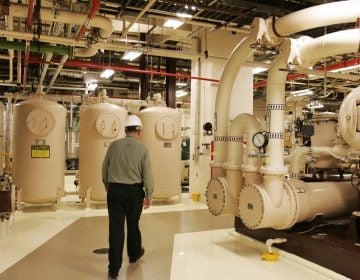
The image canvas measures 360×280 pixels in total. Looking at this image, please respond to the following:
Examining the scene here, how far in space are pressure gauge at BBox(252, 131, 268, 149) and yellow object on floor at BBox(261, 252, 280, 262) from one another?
3.77 feet

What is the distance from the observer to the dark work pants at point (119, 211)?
3435mm

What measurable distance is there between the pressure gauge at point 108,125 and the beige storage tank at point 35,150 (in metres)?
0.69

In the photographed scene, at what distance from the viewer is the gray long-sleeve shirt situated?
11.6ft

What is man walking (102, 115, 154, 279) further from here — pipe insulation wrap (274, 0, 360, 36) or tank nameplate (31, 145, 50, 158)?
tank nameplate (31, 145, 50, 158)

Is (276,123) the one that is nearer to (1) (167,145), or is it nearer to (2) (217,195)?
(2) (217,195)

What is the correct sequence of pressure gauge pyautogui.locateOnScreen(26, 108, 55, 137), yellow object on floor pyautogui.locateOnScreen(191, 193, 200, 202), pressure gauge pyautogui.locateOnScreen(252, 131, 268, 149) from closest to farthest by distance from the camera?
pressure gauge pyautogui.locateOnScreen(252, 131, 268, 149), pressure gauge pyautogui.locateOnScreen(26, 108, 55, 137), yellow object on floor pyautogui.locateOnScreen(191, 193, 200, 202)

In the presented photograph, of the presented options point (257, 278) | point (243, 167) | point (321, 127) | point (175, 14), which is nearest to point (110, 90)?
point (175, 14)

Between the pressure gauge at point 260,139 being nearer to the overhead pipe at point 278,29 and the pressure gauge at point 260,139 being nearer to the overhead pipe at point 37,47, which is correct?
the overhead pipe at point 278,29

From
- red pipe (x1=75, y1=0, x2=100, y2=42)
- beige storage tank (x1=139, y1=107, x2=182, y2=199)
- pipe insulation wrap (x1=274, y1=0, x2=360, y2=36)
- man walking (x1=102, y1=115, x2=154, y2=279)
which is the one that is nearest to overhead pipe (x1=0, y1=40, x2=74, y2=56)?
red pipe (x1=75, y1=0, x2=100, y2=42)

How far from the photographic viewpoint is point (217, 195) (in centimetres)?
460

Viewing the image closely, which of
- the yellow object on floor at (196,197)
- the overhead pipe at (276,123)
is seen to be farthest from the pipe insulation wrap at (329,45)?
the yellow object on floor at (196,197)

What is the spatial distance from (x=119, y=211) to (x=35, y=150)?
3152 millimetres

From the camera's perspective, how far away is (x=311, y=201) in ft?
14.1

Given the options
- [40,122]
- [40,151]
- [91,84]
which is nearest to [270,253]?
[40,151]
